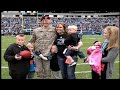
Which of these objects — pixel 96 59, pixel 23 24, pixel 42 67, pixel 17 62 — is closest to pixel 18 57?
pixel 17 62

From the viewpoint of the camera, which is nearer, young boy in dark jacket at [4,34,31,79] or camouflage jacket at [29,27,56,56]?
young boy in dark jacket at [4,34,31,79]

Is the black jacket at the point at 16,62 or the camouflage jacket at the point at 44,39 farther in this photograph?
the camouflage jacket at the point at 44,39

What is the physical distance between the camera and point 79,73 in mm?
8922

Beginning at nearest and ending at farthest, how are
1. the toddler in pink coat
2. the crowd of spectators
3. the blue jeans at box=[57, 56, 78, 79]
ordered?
the toddler in pink coat, the blue jeans at box=[57, 56, 78, 79], the crowd of spectators

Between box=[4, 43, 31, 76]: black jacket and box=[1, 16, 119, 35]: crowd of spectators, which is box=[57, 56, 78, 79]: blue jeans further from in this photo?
box=[1, 16, 119, 35]: crowd of spectators

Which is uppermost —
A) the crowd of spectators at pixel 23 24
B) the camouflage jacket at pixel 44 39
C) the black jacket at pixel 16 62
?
the camouflage jacket at pixel 44 39

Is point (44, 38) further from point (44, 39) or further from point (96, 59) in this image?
point (96, 59)

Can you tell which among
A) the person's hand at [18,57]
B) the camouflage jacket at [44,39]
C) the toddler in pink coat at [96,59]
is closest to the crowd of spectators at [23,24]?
the camouflage jacket at [44,39]

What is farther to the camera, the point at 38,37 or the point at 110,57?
the point at 38,37

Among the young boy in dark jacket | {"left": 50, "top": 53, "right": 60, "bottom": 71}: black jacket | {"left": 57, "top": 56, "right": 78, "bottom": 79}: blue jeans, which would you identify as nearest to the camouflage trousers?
{"left": 50, "top": 53, "right": 60, "bottom": 71}: black jacket

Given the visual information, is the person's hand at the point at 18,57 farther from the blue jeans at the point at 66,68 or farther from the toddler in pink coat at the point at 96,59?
the toddler in pink coat at the point at 96,59
